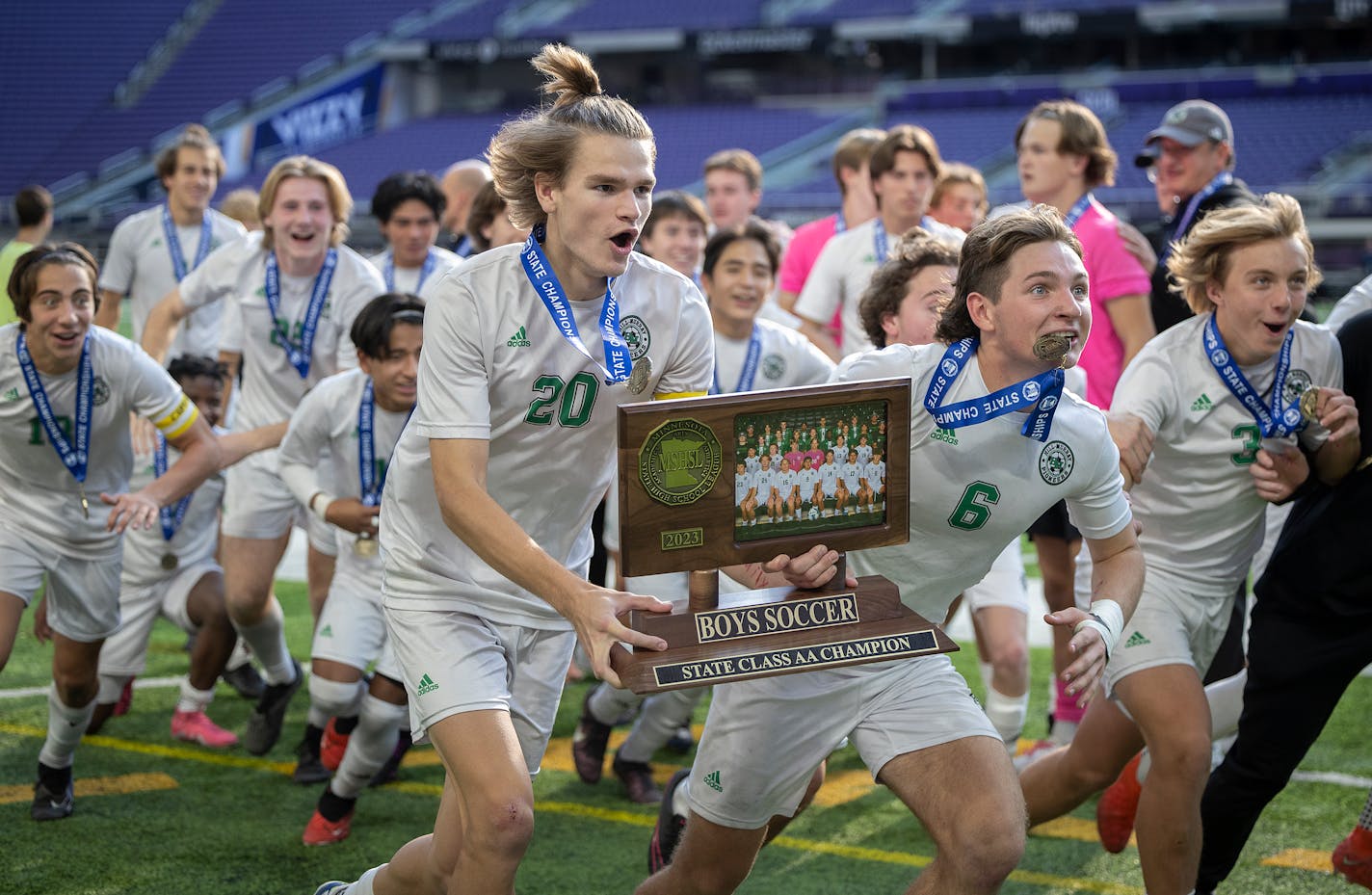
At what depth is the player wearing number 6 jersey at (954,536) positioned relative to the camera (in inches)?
136

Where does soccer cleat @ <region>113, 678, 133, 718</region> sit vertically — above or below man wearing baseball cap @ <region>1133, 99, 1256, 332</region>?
below

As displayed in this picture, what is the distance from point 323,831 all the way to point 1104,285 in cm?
363

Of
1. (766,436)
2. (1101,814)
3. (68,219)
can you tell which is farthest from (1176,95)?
(766,436)

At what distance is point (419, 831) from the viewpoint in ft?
17.2

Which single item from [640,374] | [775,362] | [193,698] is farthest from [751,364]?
[193,698]

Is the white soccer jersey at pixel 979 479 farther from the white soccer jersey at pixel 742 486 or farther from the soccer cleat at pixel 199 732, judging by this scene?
the soccer cleat at pixel 199 732

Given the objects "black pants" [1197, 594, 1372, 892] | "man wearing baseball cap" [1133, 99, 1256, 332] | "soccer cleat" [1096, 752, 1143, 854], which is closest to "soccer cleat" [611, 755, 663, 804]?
"soccer cleat" [1096, 752, 1143, 854]

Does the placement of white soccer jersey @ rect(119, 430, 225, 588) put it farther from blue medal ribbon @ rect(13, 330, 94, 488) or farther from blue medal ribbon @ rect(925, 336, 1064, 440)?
blue medal ribbon @ rect(925, 336, 1064, 440)

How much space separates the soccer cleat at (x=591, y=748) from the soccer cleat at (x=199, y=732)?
5.10 feet

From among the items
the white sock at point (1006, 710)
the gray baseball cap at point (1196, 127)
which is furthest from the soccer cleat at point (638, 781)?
the gray baseball cap at point (1196, 127)

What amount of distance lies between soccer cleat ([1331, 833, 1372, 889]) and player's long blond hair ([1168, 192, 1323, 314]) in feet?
5.35

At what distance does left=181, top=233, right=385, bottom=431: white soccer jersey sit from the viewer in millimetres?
6488

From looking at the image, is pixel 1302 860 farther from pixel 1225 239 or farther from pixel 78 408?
pixel 78 408

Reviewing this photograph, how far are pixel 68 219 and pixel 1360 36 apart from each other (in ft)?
86.6
